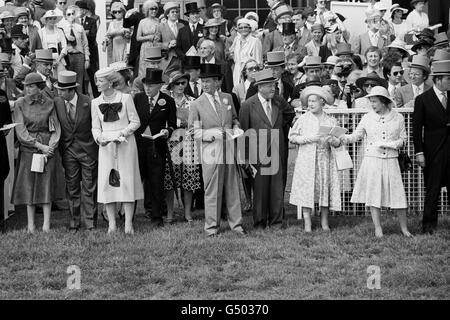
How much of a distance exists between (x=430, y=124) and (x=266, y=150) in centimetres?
208

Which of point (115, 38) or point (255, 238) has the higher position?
point (115, 38)

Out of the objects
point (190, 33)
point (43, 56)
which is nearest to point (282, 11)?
point (190, 33)

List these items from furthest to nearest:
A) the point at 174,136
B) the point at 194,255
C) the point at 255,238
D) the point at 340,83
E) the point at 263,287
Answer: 1. the point at 340,83
2. the point at 174,136
3. the point at 255,238
4. the point at 194,255
5. the point at 263,287

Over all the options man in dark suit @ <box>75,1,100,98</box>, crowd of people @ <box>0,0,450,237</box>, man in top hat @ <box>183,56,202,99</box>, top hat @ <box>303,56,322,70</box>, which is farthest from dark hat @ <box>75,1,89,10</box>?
top hat @ <box>303,56,322,70</box>

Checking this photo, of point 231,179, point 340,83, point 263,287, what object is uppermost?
point 340,83

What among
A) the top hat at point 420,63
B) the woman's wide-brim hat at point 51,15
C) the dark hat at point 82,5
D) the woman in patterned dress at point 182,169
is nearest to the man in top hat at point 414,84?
the top hat at point 420,63

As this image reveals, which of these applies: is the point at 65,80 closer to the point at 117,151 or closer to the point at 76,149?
the point at 76,149

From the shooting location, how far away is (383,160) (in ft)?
42.3

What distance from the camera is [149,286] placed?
1079cm

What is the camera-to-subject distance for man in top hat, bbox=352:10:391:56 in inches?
755

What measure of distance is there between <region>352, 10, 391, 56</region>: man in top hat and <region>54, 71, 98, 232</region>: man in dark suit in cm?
702
